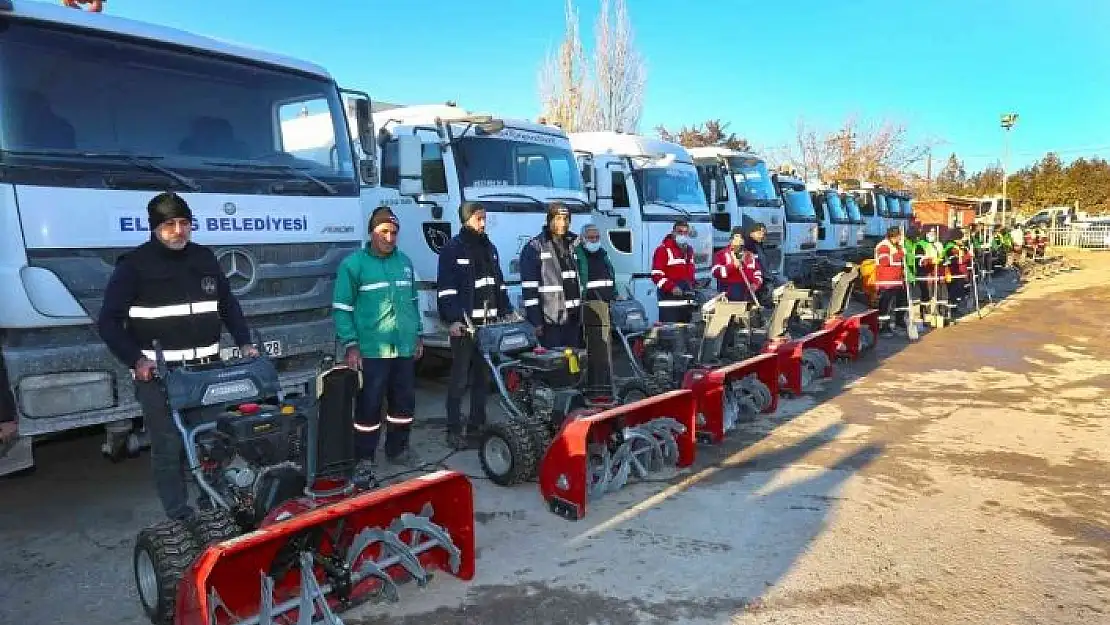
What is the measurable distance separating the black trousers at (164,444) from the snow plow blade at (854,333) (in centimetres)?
699

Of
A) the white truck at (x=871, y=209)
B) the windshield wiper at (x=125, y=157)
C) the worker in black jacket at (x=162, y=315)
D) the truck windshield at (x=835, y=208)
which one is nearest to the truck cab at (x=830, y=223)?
the truck windshield at (x=835, y=208)

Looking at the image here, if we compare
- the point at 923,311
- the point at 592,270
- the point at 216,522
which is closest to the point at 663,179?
the point at 592,270

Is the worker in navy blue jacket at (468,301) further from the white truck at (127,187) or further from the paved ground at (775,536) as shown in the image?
the white truck at (127,187)

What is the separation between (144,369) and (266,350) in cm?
130

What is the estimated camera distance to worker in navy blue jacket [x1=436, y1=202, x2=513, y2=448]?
5707 mm

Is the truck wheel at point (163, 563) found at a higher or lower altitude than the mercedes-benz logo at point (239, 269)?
lower

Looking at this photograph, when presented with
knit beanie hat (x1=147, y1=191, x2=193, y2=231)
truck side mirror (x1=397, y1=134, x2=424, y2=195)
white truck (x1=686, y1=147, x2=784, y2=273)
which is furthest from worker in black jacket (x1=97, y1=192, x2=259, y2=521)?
white truck (x1=686, y1=147, x2=784, y2=273)

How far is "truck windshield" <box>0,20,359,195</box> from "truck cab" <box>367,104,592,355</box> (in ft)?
4.56

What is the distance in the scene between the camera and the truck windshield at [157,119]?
13.2 feet

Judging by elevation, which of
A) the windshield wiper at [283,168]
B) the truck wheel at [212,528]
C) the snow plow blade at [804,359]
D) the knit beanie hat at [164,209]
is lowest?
the snow plow blade at [804,359]

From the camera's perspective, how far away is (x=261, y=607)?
9.45 feet

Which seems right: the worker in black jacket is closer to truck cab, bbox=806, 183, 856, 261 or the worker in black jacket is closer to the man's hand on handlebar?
the man's hand on handlebar

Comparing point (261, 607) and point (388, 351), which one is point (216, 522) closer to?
point (261, 607)

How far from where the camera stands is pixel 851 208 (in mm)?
20703
